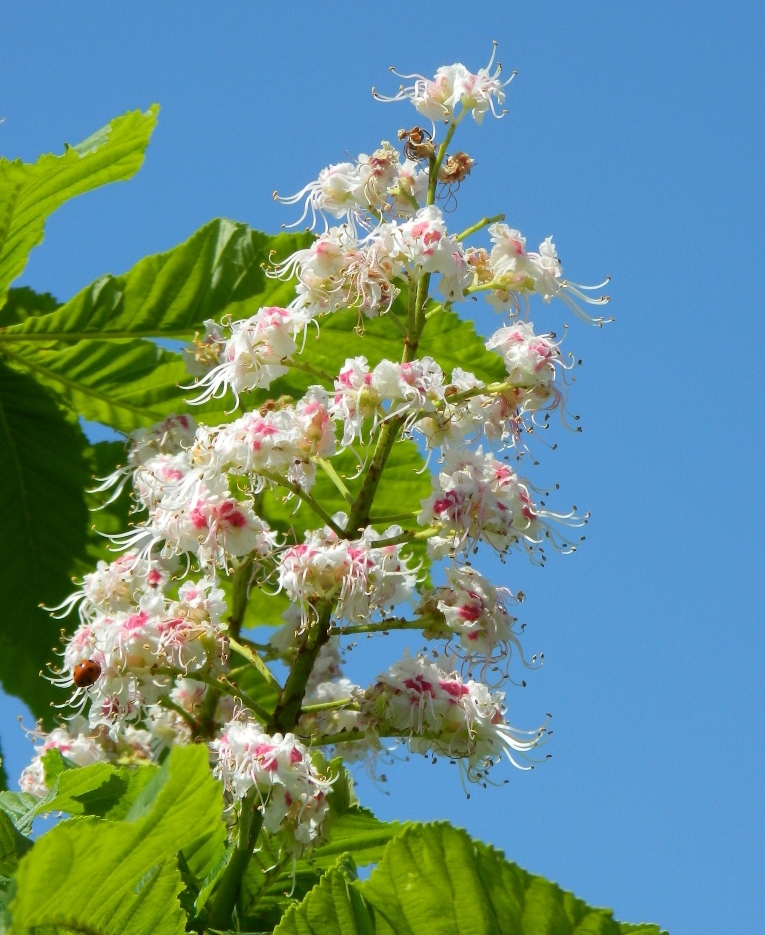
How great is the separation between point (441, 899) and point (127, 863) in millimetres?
452

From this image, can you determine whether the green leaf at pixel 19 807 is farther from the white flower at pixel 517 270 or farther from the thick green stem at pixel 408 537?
the white flower at pixel 517 270

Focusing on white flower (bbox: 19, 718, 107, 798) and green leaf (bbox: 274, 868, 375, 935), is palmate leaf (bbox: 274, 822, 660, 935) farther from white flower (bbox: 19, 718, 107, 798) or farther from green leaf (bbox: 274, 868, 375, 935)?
white flower (bbox: 19, 718, 107, 798)

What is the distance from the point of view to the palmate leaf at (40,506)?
3.65m

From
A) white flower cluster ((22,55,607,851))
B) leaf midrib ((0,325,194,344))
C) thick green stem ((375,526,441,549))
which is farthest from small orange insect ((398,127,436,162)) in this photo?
leaf midrib ((0,325,194,344))

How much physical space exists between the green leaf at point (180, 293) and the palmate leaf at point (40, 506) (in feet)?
0.75

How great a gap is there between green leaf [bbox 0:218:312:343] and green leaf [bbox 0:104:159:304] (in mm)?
216

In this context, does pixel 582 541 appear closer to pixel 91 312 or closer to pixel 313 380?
pixel 313 380

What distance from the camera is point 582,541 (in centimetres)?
265

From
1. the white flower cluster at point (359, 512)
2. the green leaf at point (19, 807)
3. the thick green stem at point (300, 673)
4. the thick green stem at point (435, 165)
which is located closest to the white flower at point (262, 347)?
the white flower cluster at point (359, 512)

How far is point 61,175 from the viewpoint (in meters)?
3.29

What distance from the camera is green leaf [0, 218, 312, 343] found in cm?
343

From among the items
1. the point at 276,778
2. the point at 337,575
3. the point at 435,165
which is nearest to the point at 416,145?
the point at 435,165

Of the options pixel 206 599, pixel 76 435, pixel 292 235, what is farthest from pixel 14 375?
pixel 206 599

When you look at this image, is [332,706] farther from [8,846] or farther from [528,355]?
[528,355]
